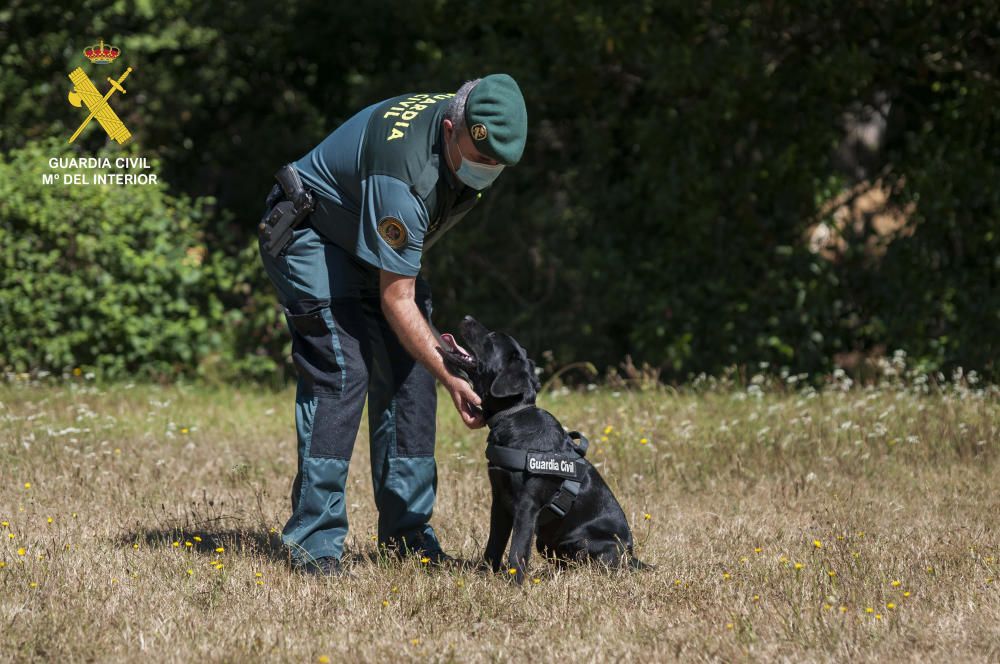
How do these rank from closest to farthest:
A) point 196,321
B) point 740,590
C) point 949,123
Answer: point 740,590 → point 949,123 → point 196,321

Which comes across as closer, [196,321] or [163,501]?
[163,501]

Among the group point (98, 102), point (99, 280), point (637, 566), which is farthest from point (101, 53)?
point (637, 566)

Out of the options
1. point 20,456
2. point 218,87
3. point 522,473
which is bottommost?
point 20,456

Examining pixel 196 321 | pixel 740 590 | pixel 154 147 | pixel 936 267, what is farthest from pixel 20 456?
pixel 936 267

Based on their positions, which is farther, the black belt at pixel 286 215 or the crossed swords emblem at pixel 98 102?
the crossed swords emblem at pixel 98 102

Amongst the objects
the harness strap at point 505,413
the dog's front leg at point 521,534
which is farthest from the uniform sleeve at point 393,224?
the dog's front leg at point 521,534

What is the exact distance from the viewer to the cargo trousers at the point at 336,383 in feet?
15.3

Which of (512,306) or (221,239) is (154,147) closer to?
(221,239)

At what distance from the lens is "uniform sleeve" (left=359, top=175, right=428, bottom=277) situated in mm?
4305

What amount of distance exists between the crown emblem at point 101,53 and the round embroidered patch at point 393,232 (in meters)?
7.26

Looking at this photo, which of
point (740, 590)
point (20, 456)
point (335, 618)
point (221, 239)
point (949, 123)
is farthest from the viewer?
point (221, 239)

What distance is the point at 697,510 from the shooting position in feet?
19.7

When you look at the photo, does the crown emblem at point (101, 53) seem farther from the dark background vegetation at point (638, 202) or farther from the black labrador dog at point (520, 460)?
the black labrador dog at point (520, 460)

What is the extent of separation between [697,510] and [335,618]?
2351 millimetres
